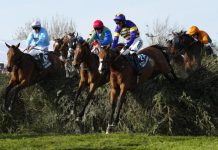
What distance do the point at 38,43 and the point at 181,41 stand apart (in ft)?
14.3

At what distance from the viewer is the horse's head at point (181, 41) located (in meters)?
14.9

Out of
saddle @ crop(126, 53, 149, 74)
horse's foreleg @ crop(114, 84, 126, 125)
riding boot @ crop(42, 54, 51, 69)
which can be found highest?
riding boot @ crop(42, 54, 51, 69)

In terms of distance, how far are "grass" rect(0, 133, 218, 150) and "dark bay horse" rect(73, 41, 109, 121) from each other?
2033 millimetres

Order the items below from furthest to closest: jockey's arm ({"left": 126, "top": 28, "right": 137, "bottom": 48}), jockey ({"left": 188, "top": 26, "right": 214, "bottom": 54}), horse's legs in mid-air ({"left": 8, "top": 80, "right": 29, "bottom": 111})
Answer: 1. jockey ({"left": 188, "top": 26, "right": 214, "bottom": 54})
2. horse's legs in mid-air ({"left": 8, "top": 80, "right": 29, "bottom": 111})
3. jockey's arm ({"left": 126, "top": 28, "right": 137, "bottom": 48})

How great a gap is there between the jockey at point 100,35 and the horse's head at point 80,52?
52 centimetres

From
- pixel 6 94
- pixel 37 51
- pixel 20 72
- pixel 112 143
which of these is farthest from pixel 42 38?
pixel 112 143

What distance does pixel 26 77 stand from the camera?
14.3 meters

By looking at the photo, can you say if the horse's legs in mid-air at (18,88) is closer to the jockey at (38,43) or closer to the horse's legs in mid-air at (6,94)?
the horse's legs in mid-air at (6,94)

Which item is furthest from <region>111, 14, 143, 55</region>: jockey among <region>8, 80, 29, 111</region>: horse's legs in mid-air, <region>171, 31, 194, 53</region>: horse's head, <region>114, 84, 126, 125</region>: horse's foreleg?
<region>8, 80, 29, 111</region>: horse's legs in mid-air

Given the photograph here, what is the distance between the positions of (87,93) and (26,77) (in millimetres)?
1901

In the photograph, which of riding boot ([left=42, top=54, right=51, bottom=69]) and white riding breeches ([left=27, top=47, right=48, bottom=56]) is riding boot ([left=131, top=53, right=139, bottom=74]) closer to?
riding boot ([left=42, top=54, right=51, bottom=69])

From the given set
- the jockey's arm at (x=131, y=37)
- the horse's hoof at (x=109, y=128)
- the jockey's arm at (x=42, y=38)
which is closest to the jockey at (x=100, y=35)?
the jockey's arm at (x=131, y=37)

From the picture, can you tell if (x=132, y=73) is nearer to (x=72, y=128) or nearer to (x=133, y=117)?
(x=133, y=117)

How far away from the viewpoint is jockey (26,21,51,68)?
1507 cm
